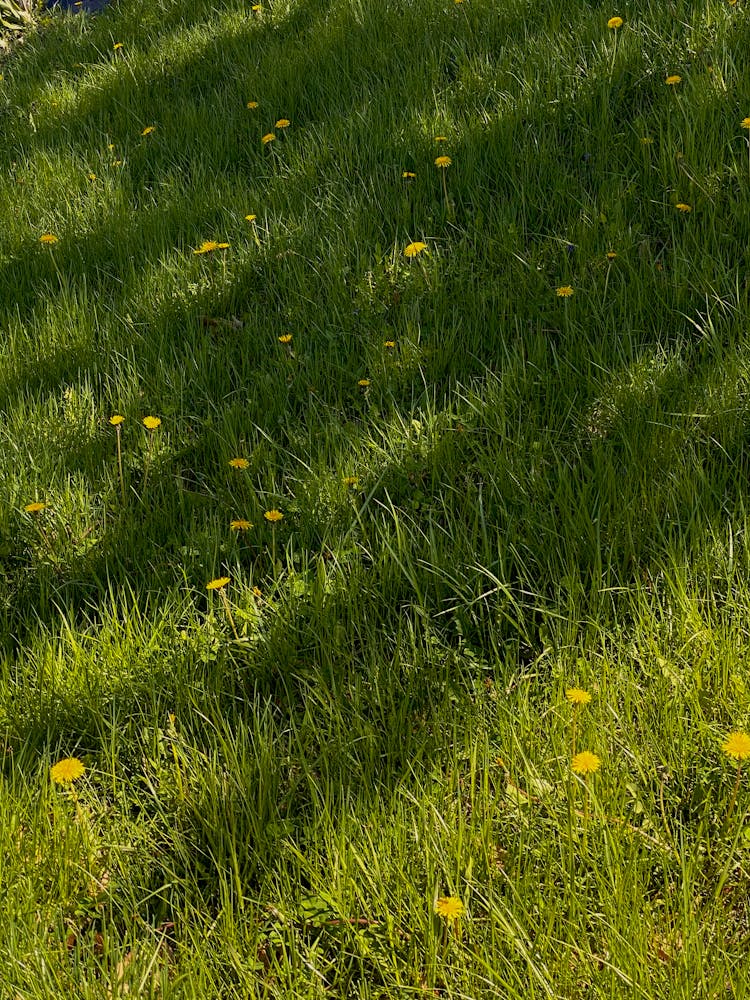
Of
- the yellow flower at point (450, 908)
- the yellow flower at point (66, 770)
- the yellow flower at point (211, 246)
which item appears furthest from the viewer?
the yellow flower at point (211, 246)

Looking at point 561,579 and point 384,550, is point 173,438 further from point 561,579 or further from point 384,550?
point 561,579

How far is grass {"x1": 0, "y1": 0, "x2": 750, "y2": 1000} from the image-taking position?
1.45 m

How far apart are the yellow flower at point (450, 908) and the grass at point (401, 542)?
26mm

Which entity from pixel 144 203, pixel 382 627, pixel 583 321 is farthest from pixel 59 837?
pixel 144 203

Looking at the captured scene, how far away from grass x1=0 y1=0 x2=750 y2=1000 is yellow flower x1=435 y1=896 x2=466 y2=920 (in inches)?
1.0

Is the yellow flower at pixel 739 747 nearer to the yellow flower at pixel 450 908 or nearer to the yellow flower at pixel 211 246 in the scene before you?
the yellow flower at pixel 450 908

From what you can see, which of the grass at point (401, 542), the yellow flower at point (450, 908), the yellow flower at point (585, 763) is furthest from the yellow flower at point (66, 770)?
the yellow flower at point (585, 763)

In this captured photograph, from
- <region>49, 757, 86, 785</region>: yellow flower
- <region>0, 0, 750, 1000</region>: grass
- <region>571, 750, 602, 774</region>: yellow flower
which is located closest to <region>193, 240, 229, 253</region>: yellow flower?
<region>0, 0, 750, 1000</region>: grass

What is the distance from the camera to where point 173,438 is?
2.61 metres

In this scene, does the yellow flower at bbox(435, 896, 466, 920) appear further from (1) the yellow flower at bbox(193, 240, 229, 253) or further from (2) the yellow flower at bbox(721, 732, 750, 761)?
(1) the yellow flower at bbox(193, 240, 229, 253)

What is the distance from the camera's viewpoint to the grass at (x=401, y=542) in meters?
1.45

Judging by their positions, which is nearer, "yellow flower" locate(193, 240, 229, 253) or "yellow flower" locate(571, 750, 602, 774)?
"yellow flower" locate(571, 750, 602, 774)

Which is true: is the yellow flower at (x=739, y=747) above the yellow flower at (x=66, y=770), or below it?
below

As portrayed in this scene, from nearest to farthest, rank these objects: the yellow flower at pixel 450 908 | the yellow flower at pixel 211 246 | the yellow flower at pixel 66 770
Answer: the yellow flower at pixel 450 908 < the yellow flower at pixel 66 770 < the yellow flower at pixel 211 246
